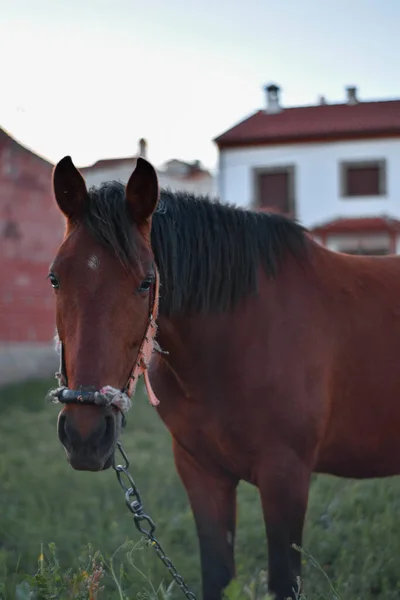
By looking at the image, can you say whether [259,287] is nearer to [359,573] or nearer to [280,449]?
A: [280,449]

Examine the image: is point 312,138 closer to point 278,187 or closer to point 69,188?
point 278,187

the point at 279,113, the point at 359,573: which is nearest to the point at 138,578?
the point at 359,573

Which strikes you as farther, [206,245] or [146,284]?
[206,245]

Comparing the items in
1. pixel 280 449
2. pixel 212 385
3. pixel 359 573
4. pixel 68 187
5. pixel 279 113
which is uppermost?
pixel 279 113

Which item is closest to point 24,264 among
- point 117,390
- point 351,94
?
point 117,390

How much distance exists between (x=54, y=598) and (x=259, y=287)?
1404 mm

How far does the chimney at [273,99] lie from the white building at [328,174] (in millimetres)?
1976

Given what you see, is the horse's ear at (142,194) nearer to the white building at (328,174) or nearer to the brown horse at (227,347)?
the brown horse at (227,347)

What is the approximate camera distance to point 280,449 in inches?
102

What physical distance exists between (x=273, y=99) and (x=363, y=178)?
5108mm

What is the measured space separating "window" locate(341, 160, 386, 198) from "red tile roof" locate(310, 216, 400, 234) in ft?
3.04

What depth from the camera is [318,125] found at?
20875 millimetres

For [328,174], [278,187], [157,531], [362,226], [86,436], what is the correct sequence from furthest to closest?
[278,187]
[328,174]
[362,226]
[157,531]
[86,436]

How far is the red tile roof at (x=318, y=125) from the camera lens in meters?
20.2
